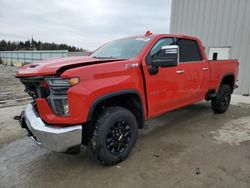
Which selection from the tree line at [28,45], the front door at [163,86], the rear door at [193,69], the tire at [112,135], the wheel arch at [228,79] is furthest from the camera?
the tree line at [28,45]

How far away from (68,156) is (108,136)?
92 centimetres

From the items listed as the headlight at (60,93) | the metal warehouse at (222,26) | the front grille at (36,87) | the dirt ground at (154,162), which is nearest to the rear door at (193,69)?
the dirt ground at (154,162)

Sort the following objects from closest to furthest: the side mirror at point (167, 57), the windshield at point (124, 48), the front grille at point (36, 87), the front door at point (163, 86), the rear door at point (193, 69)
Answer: the front grille at point (36, 87), the side mirror at point (167, 57), the front door at point (163, 86), the windshield at point (124, 48), the rear door at point (193, 69)

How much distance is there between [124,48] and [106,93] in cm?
134

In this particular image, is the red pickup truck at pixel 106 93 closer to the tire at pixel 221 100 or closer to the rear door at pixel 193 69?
the rear door at pixel 193 69

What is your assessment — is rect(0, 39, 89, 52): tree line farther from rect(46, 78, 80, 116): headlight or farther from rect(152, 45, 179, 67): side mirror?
rect(46, 78, 80, 116): headlight

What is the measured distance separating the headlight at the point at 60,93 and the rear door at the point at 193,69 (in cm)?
234

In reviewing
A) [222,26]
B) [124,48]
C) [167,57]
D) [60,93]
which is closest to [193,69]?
[167,57]

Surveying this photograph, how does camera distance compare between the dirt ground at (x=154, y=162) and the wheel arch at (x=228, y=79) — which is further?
the wheel arch at (x=228, y=79)

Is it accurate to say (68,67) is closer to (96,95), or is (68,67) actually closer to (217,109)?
(96,95)

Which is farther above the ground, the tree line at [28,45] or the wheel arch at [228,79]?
the tree line at [28,45]

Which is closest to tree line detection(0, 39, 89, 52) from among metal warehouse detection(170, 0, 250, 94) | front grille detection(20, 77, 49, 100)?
metal warehouse detection(170, 0, 250, 94)

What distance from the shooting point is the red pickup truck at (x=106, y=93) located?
8.16ft

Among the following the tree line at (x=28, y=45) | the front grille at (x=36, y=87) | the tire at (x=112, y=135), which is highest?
the tree line at (x=28, y=45)
